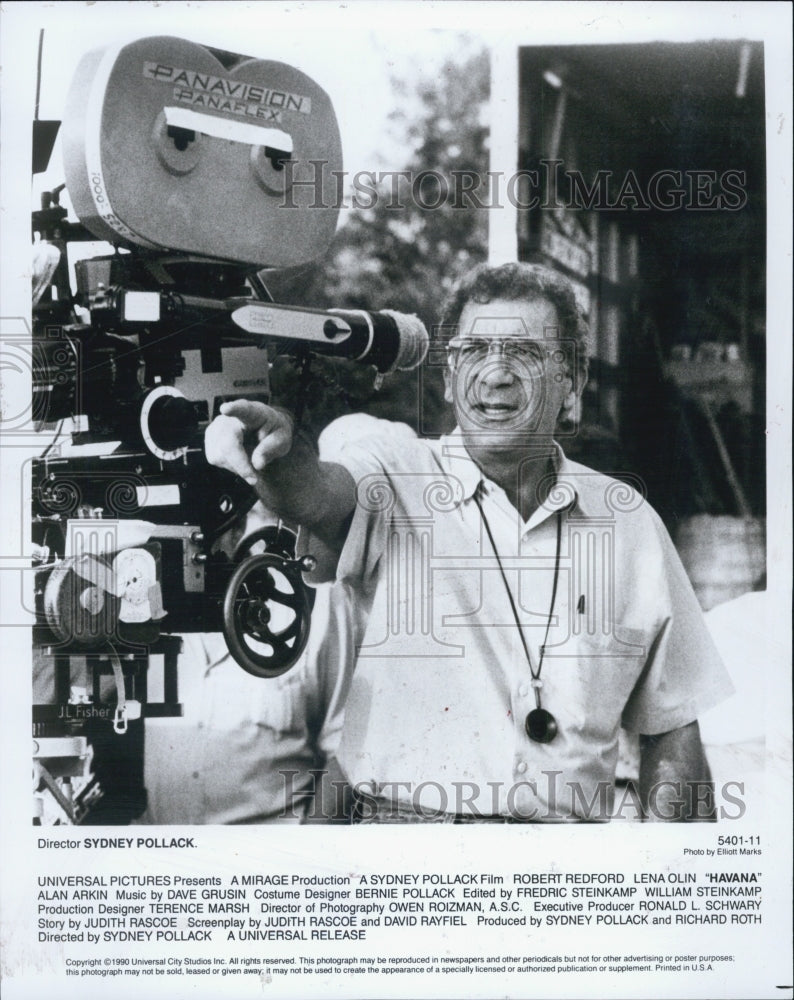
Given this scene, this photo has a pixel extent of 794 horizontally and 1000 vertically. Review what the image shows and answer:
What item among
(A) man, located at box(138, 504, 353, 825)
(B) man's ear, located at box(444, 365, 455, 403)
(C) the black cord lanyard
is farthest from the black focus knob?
(C) the black cord lanyard

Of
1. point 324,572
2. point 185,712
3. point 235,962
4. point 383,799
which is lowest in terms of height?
point 235,962

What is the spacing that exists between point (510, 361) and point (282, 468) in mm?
553

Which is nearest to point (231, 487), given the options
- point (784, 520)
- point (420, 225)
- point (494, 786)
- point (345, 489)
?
point (345, 489)

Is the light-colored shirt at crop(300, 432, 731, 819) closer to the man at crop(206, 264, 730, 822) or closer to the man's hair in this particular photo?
the man at crop(206, 264, 730, 822)

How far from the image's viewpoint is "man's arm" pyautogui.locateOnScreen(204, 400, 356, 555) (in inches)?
97.0

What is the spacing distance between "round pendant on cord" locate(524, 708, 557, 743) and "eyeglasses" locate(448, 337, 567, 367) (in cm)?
76

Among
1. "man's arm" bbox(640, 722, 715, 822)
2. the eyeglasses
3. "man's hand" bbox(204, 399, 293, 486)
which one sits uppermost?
the eyeglasses

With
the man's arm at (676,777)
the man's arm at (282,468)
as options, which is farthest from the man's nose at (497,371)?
the man's arm at (676,777)

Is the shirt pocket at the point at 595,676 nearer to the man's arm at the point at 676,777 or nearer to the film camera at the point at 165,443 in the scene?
the man's arm at the point at 676,777

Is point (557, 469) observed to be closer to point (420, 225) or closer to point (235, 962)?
point (420, 225)

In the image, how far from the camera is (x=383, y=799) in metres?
2.46

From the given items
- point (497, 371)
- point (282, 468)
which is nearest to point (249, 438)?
point (282, 468)

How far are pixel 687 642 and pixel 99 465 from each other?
1.35 meters

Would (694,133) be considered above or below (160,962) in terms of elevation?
above
